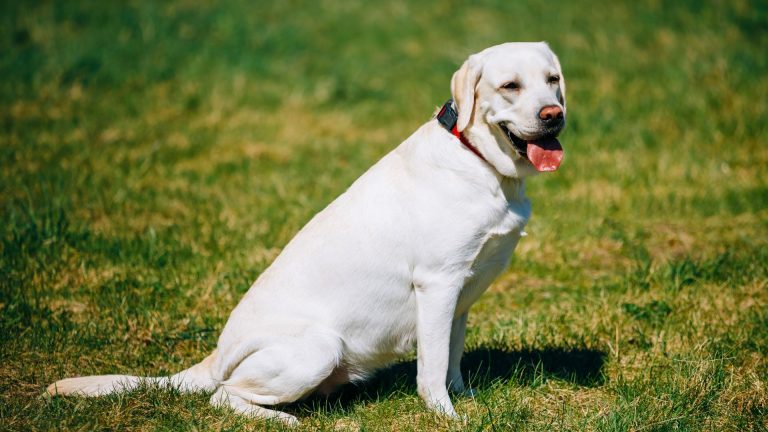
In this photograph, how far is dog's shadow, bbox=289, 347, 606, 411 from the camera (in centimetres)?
415

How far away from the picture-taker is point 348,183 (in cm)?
729

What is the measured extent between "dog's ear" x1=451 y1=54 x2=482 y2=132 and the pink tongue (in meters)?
0.29

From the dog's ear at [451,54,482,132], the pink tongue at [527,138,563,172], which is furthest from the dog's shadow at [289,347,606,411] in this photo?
the dog's ear at [451,54,482,132]

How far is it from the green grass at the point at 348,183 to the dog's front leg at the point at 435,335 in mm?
→ 161

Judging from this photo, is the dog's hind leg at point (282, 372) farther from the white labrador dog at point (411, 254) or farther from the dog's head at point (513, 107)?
the dog's head at point (513, 107)

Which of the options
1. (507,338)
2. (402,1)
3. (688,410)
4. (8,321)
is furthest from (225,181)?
(402,1)

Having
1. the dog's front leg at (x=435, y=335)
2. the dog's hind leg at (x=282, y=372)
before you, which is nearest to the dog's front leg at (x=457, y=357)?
the dog's front leg at (x=435, y=335)

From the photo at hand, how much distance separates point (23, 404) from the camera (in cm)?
388

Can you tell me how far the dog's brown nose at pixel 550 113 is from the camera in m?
3.47

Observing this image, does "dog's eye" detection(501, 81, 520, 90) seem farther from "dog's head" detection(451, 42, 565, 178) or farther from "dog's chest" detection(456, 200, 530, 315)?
"dog's chest" detection(456, 200, 530, 315)

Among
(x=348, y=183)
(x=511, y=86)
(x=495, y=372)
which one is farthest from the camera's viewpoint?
(x=348, y=183)

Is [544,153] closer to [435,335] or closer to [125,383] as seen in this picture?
[435,335]

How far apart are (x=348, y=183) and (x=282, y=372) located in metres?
3.71

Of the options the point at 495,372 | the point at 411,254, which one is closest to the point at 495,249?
the point at 411,254
